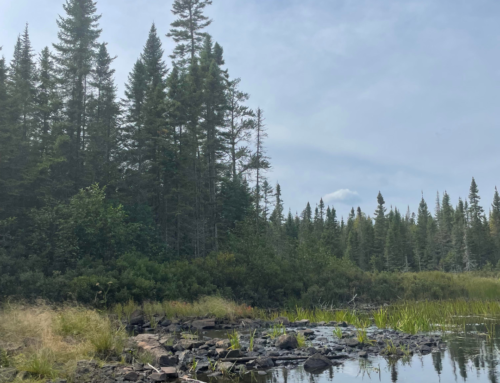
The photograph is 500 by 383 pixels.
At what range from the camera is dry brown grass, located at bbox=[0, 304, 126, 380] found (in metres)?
8.02

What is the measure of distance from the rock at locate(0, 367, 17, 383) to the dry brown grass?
10.1 inches

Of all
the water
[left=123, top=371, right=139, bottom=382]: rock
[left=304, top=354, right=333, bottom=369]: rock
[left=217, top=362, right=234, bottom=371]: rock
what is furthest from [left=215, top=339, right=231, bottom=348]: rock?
[left=123, top=371, right=139, bottom=382]: rock

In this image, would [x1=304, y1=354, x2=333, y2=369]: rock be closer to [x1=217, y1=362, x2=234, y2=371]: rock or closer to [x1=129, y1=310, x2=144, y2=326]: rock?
[x1=217, y1=362, x2=234, y2=371]: rock

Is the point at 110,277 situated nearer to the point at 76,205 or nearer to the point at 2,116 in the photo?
the point at 76,205

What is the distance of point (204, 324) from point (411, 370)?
9.69 meters

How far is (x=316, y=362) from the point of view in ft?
32.4

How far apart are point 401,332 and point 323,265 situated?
698 inches

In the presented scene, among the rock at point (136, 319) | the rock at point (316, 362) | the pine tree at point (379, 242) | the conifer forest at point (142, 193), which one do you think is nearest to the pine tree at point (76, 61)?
the conifer forest at point (142, 193)

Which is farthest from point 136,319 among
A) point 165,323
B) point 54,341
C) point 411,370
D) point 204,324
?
point 411,370

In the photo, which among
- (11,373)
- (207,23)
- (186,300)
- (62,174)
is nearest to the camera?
(11,373)

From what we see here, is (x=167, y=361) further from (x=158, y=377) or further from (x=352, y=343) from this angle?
(x=352, y=343)

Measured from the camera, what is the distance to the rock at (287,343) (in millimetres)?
11750

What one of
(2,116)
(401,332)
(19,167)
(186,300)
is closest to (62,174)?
(19,167)

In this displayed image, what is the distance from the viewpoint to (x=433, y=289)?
3105 centimetres
